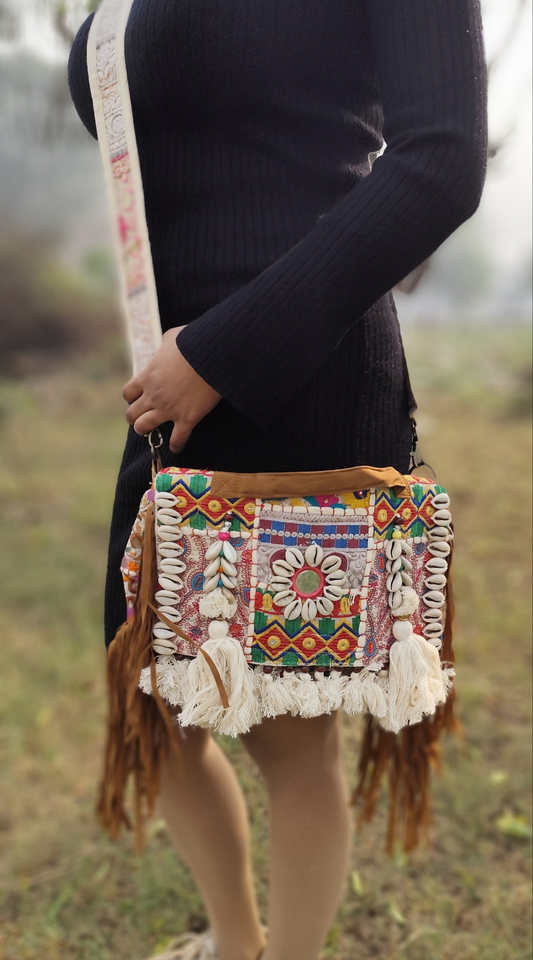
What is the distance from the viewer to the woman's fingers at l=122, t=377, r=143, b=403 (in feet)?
2.73

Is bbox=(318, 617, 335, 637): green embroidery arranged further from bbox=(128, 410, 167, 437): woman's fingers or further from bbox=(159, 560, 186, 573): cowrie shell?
bbox=(128, 410, 167, 437): woman's fingers

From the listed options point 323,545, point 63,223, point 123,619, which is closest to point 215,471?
point 323,545

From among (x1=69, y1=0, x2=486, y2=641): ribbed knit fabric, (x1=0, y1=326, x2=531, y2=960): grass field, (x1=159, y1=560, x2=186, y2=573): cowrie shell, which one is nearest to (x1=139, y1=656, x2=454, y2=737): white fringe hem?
(x1=159, y1=560, x2=186, y2=573): cowrie shell

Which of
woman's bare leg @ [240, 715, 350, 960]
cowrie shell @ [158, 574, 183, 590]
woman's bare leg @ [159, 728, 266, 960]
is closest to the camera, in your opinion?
cowrie shell @ [158, 574, 183, 590]

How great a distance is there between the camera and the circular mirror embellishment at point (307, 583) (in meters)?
0.81

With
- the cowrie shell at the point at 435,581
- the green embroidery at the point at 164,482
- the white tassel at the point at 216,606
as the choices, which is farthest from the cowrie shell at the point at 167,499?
the cowrie shell at the point at 435,581

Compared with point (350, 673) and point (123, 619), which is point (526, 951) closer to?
point (350, 673)

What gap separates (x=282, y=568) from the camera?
2.66 ft

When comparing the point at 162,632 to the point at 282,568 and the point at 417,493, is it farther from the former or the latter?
the point at 417,493

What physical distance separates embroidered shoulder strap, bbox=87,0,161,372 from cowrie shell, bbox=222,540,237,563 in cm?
25

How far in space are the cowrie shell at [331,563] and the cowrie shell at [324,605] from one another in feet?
0.11

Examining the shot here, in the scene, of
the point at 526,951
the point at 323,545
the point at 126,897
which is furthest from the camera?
the point at 126,897

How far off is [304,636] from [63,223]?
732 cm

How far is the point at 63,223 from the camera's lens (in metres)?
7.30
